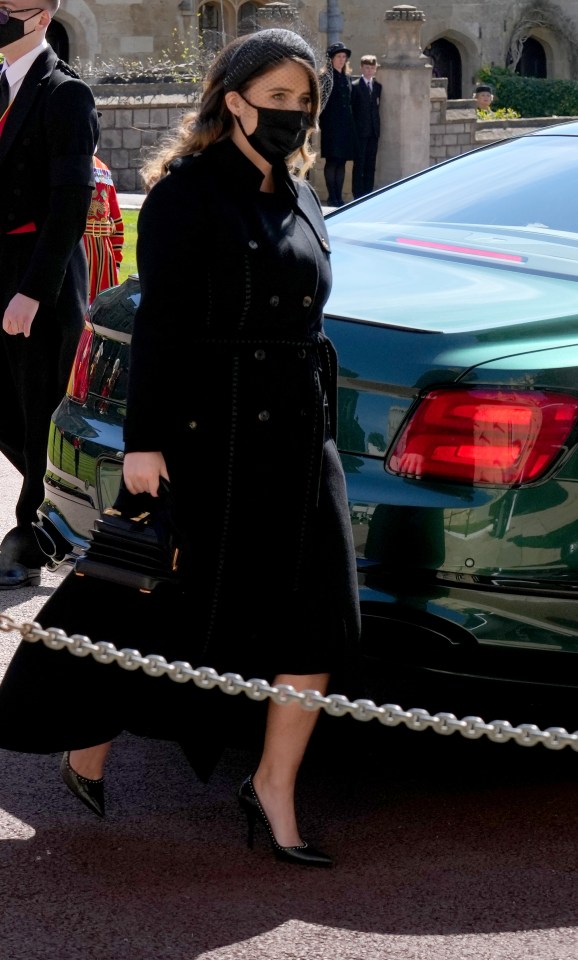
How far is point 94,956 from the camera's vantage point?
3.01 metres

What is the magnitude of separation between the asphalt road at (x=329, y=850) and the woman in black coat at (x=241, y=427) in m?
0.19

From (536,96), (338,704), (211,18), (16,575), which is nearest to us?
(338,704)

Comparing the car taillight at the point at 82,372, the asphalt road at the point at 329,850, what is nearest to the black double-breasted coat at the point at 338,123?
the car taillight at the point at 82,372

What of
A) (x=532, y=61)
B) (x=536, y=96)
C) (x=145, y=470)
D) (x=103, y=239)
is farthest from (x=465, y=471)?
(x=532, y=61)

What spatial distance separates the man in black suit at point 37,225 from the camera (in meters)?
5.25

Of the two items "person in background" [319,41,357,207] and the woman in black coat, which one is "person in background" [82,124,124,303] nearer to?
the woman in black coat

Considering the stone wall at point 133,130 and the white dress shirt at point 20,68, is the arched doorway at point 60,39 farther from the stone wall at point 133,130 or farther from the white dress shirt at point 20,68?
the white dress shirt at point 20,68

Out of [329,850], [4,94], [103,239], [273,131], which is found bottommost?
[329,850]

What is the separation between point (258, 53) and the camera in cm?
327

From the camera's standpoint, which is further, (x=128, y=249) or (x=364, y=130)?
(x=364, y=130)

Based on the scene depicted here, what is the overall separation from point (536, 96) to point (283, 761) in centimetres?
3483

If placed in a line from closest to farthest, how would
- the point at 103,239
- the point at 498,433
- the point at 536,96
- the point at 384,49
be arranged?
the point at 498,433 → the point at 103,239 → the point at 536,96 → the point at 384,49

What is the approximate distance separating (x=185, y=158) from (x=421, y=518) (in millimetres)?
943

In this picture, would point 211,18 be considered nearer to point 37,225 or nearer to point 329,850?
point 37,225
